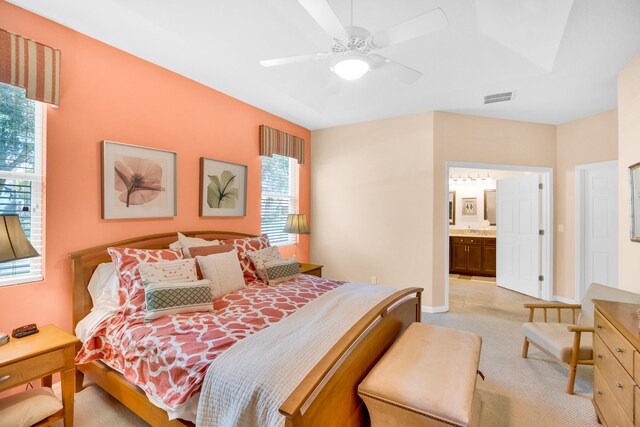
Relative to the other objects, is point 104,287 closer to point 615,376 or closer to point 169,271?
point 169,271

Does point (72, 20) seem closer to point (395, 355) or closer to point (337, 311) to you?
point (337, 311)

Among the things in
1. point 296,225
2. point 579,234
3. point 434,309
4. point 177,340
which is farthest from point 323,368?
point 579,234

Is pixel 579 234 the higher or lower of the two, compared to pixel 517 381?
higher

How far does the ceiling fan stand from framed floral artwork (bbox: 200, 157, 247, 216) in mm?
1621

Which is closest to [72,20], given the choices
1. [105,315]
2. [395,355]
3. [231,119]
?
[231,119]

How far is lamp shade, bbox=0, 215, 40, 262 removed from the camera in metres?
1.54

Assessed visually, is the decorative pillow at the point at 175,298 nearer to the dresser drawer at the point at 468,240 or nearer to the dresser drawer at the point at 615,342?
the dresser drawer at the point at 615,342

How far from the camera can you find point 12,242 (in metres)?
1.58

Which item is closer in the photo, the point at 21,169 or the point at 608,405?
the point at 608,405

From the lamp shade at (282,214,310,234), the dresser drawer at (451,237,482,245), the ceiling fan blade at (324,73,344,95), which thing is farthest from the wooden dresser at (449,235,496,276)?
the ceiling fan blade at (324,73,344,95)

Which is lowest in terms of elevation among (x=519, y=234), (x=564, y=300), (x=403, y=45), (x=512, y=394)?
(x=512, y=394)

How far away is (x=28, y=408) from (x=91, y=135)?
190 centimetres

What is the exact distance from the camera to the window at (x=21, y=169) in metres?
2.02

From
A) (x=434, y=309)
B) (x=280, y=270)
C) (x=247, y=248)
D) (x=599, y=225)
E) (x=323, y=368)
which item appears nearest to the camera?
(x=323, y=368)
